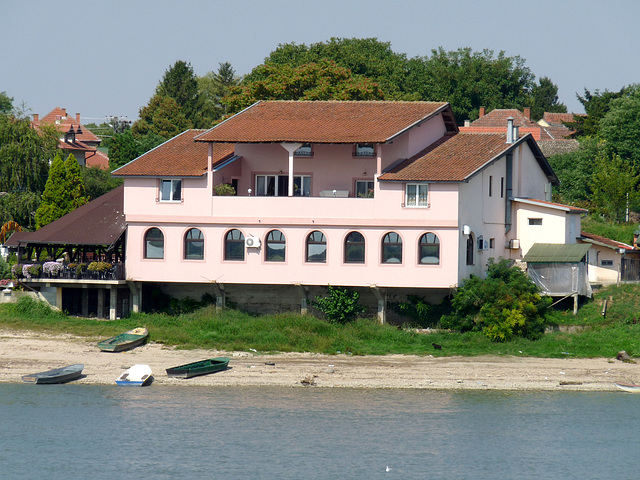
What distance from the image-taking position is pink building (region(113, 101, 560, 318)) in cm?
4834

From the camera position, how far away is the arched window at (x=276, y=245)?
49.6 meters

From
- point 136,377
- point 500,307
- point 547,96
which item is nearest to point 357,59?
point 500,307

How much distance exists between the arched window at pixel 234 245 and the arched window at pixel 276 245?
50.5 inches

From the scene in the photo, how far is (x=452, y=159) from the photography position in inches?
1967

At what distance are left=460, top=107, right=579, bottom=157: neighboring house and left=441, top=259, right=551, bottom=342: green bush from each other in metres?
32.0

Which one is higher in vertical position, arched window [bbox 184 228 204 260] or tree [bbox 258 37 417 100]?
tree [bbox 258 37 417 100]

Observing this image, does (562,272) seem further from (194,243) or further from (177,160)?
(177,160)

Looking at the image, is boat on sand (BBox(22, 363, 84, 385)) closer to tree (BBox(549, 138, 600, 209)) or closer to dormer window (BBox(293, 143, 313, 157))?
dormer window (BBox(293, 143, 313, 157))

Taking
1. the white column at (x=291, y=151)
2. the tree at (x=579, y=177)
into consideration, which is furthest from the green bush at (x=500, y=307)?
the tree at (x=579, y=177)

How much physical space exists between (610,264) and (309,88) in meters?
26.9

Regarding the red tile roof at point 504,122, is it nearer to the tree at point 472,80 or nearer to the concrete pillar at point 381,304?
the tree at point 472,80

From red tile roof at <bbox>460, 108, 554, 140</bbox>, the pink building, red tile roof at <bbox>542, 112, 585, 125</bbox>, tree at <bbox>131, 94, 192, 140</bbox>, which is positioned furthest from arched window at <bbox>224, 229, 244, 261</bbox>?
red tile roof at <bbox>542, 112, 585, 125</bbox>

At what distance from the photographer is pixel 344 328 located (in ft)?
162

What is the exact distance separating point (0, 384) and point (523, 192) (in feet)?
90.6
